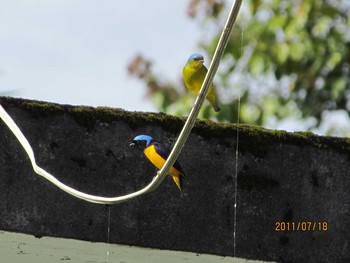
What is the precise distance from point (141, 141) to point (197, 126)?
0.23 m

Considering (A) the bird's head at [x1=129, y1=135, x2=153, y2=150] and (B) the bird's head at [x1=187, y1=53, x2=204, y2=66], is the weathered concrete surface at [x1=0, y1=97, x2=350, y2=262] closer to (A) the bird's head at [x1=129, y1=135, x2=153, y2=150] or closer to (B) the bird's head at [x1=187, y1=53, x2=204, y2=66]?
(A) the bird's head at [x1=129, y1=135, x2=153, y2=150]

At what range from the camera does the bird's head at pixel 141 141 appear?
139 inches

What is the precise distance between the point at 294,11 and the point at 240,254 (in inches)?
194

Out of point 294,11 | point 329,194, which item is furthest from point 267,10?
point 329,194

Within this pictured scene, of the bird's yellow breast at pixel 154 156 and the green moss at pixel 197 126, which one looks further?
the green moss at pixel 197 126

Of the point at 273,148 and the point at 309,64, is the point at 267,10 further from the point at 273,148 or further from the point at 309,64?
the point at 273,148

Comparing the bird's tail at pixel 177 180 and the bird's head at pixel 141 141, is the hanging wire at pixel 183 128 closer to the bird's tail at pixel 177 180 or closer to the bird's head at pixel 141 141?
the bird's head at pixel 141 141

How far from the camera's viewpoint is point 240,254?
3688 millimetres

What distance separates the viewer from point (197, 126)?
3.69 m
